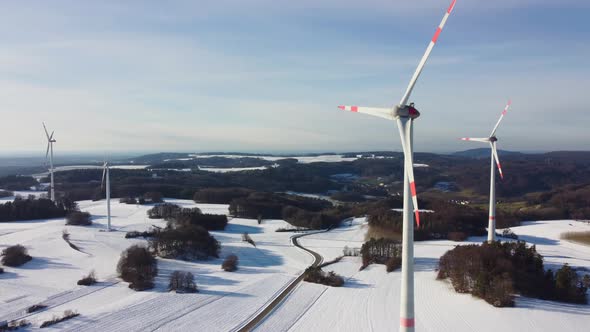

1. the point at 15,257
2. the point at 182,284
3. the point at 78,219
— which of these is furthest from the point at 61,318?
the point at 78,219

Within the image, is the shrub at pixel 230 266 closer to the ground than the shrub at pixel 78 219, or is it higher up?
closer to the ground

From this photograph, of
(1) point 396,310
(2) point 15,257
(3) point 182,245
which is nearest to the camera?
(1) point 396,310

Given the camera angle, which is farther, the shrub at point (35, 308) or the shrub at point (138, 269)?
the shrub at point (138, 269)

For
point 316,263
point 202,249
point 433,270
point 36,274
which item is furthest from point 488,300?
point 36,274

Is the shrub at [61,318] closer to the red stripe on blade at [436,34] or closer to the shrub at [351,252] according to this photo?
the red stripe on blade at [436,34]

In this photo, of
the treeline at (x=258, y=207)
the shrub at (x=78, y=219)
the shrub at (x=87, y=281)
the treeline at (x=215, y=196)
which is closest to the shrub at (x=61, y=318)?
the shrub at (x=87, y=281)

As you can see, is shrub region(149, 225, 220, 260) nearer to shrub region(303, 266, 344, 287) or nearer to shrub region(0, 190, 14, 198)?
shrub region(303, 266, 344, 287)

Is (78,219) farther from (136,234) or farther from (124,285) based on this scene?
(124,285)
